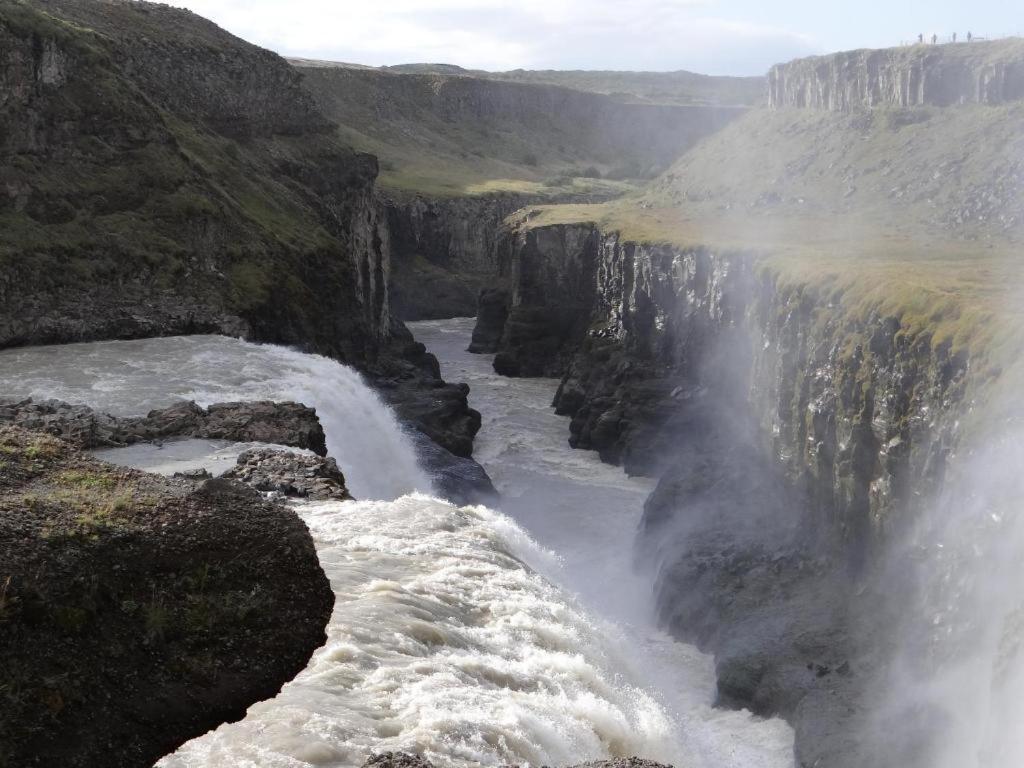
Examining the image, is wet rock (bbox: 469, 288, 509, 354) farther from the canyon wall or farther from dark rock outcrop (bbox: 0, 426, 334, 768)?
dark rock outcrop (bbox: 0, 426, 334, 768)

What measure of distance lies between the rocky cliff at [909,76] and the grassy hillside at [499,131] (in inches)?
1287

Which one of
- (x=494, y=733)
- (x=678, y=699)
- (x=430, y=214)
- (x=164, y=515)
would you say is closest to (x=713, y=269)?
(x=678, y=699)

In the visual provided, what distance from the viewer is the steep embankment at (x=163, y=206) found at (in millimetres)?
44500

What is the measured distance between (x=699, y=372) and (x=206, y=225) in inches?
909

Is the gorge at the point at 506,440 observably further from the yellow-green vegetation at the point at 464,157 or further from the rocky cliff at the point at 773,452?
the yellow-green vegetation at the point at 464,157

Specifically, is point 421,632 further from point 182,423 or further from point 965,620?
point 965,620

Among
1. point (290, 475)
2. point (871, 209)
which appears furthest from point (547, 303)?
point (290, 475)

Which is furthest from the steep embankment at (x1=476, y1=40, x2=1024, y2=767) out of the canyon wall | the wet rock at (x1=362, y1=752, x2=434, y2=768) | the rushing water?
the canyon wall

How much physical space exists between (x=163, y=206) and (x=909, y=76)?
55.7 m

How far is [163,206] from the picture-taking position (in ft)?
160

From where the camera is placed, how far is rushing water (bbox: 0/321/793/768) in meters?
15.8

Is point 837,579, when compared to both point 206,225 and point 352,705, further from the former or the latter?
point 206,225

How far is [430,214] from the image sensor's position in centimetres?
10894

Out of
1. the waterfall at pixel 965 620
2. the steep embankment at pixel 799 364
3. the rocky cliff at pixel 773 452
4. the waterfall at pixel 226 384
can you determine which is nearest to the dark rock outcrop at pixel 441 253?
the steep embankment at pixel 799 364
